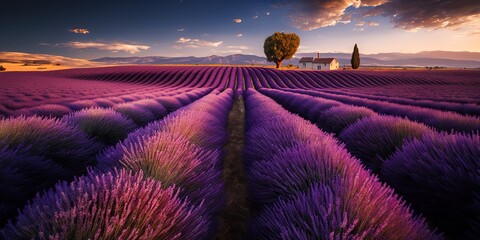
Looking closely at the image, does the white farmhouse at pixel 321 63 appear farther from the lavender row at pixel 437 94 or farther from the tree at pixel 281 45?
the lavender row at pixel 437 94

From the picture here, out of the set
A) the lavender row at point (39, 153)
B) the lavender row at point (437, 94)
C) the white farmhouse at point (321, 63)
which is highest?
the white farmhouse at point (321, 63)

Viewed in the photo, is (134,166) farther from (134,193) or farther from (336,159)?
(336,159)

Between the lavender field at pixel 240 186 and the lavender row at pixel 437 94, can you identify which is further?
the lavender row at pixel 437 94

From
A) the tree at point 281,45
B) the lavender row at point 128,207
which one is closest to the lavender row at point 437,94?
the lavender row at point 128,207

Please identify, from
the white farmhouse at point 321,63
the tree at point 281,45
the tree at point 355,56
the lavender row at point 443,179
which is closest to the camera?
the lavender row at point 443,179

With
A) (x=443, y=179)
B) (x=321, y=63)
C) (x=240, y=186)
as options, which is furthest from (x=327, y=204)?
(x=321, y=63)

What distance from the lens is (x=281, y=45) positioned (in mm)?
46531

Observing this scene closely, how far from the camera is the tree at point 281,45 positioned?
153ft

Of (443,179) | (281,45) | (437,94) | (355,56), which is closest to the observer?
(443,179)

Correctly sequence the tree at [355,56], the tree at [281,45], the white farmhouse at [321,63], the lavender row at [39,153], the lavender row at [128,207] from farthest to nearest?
the white farmhouse at [321,63] < the tree at [355,56] < the tree at [281,45] < the lavender row at [39,153] < the lavender row at [128,207]

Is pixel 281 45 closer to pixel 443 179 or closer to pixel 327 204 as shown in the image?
pixel 443 179

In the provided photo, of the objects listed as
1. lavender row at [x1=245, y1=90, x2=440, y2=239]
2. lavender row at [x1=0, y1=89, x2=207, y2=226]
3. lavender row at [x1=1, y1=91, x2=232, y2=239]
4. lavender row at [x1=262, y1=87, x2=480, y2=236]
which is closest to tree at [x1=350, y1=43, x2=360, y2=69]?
lavender row at [x1=262, y1=87, x2=480, y2=236]

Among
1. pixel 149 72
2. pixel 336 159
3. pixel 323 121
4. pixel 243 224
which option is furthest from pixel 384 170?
pixel 149 72

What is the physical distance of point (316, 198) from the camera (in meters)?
1.00
